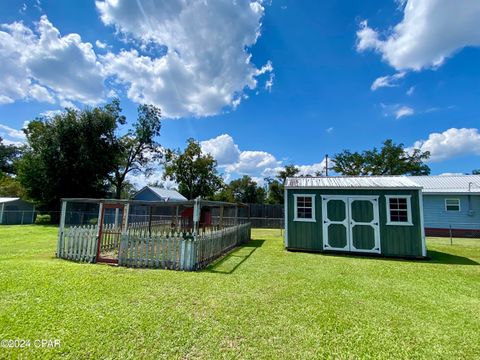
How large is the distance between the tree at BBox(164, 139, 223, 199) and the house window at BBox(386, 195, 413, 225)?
2826cm

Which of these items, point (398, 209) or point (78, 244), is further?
point (398, 209)

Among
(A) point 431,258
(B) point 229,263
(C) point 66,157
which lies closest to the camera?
(B) point 229,263

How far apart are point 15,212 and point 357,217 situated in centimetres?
2841

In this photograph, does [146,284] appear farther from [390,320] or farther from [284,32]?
[284,32]

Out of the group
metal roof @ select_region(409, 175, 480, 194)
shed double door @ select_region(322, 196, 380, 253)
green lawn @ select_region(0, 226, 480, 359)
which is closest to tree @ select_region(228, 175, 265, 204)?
metal roof @ select_region(409, 175, 480, 194)

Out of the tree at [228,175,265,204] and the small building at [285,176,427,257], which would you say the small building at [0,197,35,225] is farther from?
the small building at [285,176,427,257]

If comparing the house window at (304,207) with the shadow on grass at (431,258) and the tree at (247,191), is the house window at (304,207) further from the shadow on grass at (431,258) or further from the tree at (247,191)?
the tree at (247,191)

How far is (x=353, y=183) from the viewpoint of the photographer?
10453mm

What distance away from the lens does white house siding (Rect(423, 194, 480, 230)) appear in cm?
1609

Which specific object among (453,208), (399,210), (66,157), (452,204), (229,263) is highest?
(66,157)

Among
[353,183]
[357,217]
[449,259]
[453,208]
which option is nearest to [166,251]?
[357,217]

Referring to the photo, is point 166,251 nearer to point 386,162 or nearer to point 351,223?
point 351,223

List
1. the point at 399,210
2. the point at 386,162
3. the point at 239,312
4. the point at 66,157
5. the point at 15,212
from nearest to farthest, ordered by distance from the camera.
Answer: the point at 239,312
the point at 399,210
the point at 15,212
the point at 66,157
the point at 386,162

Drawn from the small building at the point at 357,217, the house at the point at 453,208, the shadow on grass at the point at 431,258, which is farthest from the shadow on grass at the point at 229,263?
the house at the point at 453,208
